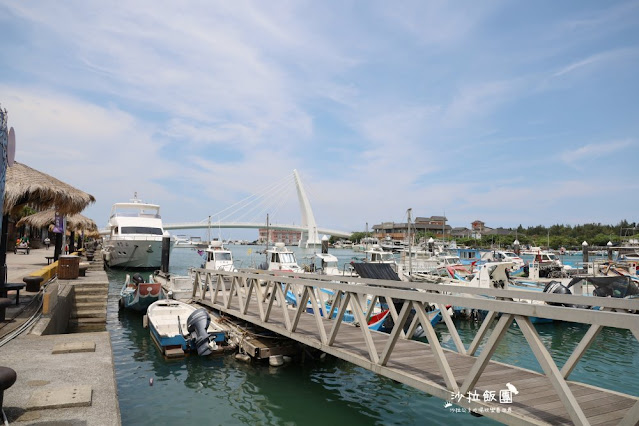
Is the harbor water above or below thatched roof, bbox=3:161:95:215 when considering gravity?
below

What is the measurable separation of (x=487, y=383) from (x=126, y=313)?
1714 cm

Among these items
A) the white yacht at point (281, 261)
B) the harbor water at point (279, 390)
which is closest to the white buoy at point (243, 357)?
the harbor water at point (279, 390)

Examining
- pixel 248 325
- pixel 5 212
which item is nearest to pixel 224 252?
pixel 248 325

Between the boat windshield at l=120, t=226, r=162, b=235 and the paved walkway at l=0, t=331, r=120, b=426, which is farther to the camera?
the boat windshield at l=120, t=226, r=162, b=235

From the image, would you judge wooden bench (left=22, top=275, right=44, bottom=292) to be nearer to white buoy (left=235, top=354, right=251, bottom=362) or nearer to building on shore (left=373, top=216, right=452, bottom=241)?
white buoy (left=235, top=354, right=251, bottom=362)

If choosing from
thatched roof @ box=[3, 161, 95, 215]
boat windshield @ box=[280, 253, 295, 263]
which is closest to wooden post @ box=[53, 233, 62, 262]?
thatched roof @ box=[3, 161, 95, 215]

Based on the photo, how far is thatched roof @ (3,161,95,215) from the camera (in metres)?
10.8

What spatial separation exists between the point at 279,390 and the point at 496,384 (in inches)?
217

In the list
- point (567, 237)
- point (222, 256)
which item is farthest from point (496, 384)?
point (567, 237)

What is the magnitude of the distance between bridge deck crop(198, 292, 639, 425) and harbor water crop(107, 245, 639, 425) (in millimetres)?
1462

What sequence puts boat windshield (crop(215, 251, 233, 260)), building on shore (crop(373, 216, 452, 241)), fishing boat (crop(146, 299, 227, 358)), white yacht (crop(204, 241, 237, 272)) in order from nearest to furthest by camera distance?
fishing boat (crop(146, 299, 227, 358)) → white yacht (crop(204, 241, 237, 272)) → boat windshield (crop(215, 251, 233, 260)) → building on shore (crop(373, 216, 452, 241))

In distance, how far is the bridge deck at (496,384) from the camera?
4891 millimetres

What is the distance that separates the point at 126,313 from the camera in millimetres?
19125

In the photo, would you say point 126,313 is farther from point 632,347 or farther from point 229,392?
point 632,347
